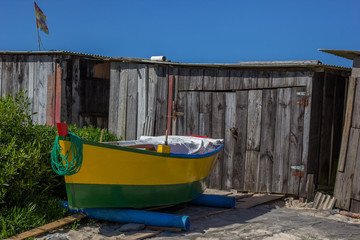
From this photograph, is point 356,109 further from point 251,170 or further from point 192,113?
point 192,113

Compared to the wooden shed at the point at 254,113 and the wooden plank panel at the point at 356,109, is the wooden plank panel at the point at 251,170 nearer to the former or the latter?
the wooden shed at the point at 254,113

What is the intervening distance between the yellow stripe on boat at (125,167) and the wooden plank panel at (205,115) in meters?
2.85

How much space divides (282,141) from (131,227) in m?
4.08

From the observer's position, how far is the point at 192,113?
9828mm

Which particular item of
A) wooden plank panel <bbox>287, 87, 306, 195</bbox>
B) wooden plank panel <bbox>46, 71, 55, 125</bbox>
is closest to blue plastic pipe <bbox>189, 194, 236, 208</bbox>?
wooden plank panel <bbox>287, 87, 306, 195</bbox>

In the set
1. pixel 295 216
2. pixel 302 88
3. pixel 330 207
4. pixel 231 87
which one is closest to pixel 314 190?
pixel 330 207

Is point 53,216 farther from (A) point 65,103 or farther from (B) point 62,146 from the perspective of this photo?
(A) point 65,103

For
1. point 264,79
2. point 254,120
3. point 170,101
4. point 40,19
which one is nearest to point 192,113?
point 170,101

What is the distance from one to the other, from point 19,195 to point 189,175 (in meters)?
2.68

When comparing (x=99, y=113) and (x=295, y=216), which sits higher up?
(x=99, y=113)

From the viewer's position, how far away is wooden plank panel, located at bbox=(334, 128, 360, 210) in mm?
7906

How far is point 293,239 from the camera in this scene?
584 cm

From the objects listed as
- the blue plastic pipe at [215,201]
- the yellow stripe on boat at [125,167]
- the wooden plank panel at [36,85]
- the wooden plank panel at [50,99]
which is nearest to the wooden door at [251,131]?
the blue plastic pipe at [215,201]

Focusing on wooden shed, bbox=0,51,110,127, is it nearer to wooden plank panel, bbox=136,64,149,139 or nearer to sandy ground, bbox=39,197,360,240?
wooden plank panel, bbox=136,64,149,139
